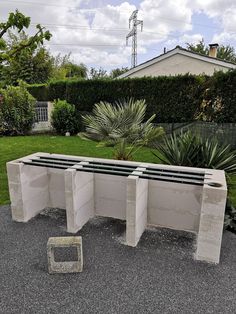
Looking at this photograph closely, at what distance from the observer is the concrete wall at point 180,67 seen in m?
11.7

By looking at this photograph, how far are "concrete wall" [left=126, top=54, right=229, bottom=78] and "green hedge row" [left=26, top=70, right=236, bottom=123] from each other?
3.42 m

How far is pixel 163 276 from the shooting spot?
2430 millimetres

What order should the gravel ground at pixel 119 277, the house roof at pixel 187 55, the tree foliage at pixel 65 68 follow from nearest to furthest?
1. the gravel ground at pixel 119 277
2. the house roof at pixel 187 55
3. the tree foliage at pixel 65 68

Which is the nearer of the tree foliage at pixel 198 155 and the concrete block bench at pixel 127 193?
the concrete block bench at pixel 127 193

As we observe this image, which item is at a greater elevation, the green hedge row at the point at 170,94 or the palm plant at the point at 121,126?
the green hedge row at the point at 170,94

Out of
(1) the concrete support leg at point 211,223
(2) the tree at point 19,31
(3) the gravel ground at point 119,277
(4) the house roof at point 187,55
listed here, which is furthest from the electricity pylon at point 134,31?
(1) the concrete support leg at point 211,223

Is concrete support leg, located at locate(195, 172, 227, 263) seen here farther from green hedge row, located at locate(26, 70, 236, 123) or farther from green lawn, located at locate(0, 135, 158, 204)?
green hedge row, located at locate(26, 70, 236, 123)

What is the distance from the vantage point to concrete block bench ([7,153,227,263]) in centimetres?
263

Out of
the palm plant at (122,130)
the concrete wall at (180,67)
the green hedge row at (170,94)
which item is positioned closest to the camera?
the palm plant at (122,130)

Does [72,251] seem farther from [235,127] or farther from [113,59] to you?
[113,59]

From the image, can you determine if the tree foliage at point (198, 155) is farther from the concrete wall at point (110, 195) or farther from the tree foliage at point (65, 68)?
the tree foliage at point (65, 68)

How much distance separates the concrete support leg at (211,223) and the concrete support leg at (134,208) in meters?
0.73

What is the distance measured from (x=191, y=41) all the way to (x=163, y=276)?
37575 millimetres

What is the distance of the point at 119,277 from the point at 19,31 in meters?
4.09
